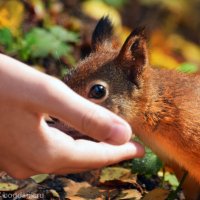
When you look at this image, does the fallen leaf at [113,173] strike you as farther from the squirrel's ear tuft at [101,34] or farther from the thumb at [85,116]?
the thumb at [85,116]

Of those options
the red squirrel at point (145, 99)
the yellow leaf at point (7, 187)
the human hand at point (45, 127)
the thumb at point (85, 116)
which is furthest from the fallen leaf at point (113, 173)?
the thumb at point (85, 116)

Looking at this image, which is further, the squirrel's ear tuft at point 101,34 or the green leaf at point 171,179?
the green leaf at point 171,179

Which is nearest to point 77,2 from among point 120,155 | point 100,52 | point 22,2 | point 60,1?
point 60,1

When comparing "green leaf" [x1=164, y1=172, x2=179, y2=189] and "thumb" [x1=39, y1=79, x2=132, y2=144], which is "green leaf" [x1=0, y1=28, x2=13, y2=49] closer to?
"green leaf" [x1=164, y1=172, x2=179, y2=189]

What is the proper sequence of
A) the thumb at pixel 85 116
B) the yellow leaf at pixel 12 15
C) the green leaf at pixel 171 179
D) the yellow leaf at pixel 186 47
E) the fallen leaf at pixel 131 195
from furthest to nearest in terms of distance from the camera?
the yellow leaf at pixel 186 47, the yellow leaf at pixel 12 15, the green leaf at pixel 171 179, the fallen leaf at pixel 131 195, the thumb at pixel 85 116

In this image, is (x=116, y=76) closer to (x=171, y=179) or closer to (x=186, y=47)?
(x=171, y=179)

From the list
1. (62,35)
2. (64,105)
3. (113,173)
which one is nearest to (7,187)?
(113,173)

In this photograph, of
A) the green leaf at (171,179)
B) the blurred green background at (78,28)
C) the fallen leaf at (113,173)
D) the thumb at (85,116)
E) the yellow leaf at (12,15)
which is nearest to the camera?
the thumb at (85,116)

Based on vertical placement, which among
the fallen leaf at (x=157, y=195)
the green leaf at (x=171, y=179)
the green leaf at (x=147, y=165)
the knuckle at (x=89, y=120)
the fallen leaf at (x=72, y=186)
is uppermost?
the green leaf at (x=171, y=179)
